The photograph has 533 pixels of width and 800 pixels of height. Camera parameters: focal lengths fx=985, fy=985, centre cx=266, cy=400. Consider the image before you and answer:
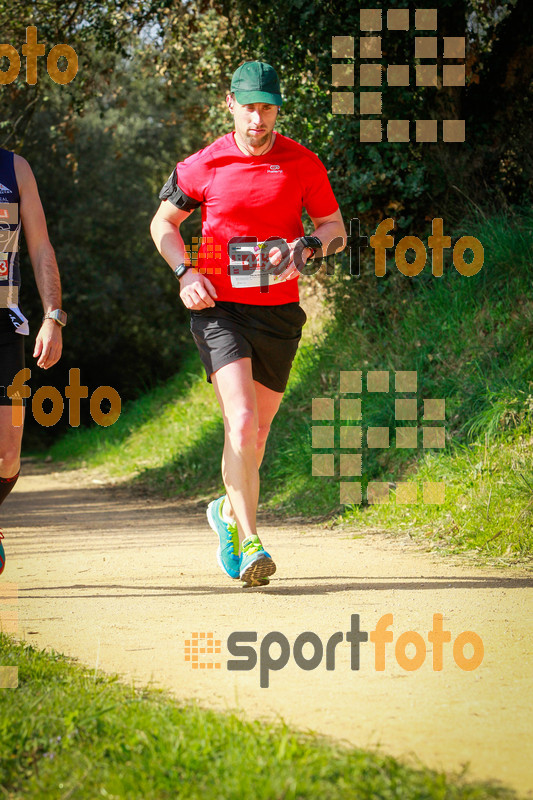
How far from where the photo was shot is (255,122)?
16.0 ft

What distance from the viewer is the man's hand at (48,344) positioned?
4.73 m

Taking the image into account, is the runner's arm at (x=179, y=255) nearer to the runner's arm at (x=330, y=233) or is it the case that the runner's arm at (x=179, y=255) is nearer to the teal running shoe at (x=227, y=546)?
the runner's arm at (x=330, y=233)

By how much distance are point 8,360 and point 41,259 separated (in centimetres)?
62

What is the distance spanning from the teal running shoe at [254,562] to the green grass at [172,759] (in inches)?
64.9

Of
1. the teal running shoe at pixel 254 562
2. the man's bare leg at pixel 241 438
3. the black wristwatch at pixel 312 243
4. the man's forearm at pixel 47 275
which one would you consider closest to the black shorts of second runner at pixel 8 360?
the man's forearm at pixel 47 275

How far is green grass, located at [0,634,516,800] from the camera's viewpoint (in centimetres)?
234

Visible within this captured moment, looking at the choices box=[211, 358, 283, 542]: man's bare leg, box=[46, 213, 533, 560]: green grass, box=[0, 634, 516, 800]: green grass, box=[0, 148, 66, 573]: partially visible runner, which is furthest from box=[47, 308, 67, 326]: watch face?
box=[46, 213, 533, 560]: green grass

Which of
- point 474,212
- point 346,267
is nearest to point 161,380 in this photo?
point 346,267


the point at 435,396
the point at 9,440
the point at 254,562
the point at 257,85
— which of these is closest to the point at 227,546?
the point at 254,562

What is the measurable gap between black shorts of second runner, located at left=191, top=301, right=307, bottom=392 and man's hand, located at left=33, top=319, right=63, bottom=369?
2.37 ft

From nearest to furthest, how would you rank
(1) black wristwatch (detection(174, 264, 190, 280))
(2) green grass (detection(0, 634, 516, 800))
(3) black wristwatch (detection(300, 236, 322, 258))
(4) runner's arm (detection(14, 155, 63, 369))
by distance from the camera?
(2) green grass (detection(0, 634, 516, 800)) → (4) runner's arm (detection(14, 155, 63, 369)) → (3) black wristwatch (detection(300, 236, 322, 258)) → (1) black wristwatch (detection(174, 264, 190, 280))

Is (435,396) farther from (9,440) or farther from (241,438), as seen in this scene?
(9,440)

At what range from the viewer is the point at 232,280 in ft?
16.4

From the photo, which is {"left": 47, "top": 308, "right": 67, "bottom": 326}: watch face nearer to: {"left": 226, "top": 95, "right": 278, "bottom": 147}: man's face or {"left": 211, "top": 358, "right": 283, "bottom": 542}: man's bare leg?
{"left": 211, "top": 358, "right": 283, "bottom": 542}: man's bare leg
